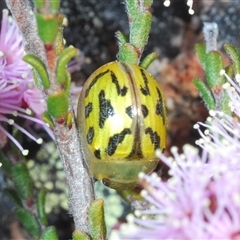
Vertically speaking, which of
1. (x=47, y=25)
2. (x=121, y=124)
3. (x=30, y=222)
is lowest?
(x=30, y=222)

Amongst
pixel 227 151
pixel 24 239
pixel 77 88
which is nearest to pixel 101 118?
pixel 227 151

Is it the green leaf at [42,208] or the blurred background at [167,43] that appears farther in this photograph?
the blurred background at [167,43]

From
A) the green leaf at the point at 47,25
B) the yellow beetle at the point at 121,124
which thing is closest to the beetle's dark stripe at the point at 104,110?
the yellow beetle at the point at 121,124

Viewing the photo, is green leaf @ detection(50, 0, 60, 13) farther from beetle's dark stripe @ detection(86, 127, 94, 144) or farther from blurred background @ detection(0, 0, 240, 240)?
blurred background @ detection(0, 0, 240, 240)

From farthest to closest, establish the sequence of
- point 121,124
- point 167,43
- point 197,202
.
→ point 167,43 → point 121,124 → point 197,202

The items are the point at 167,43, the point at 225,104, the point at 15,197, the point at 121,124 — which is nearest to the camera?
the point at 121,124

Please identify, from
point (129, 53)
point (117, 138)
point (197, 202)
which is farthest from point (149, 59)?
point (197, 202)

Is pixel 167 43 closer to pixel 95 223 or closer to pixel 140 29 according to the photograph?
pixel 140 29

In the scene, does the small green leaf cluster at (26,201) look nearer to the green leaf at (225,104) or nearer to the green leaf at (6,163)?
the green leaf at (6,163)
